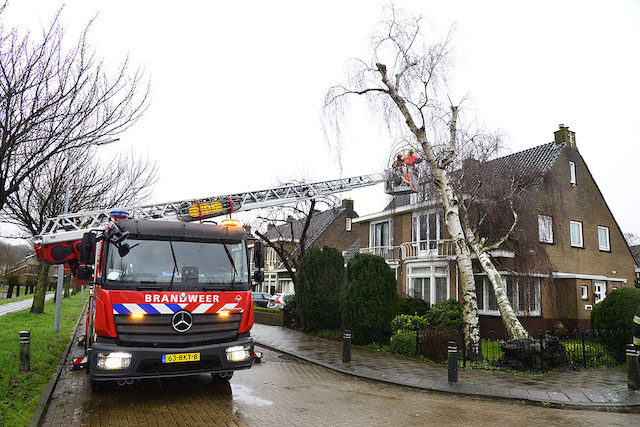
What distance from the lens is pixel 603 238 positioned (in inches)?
848

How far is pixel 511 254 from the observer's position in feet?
55.1

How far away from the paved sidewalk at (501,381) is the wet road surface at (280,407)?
1.16ft

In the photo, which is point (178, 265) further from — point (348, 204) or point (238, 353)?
point (348, 204)

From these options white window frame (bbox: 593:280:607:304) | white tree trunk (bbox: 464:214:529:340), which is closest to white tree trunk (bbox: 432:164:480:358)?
white tree trunk (bbox: 464:214:529:340)

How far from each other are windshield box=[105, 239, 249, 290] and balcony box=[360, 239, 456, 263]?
40.4 ft

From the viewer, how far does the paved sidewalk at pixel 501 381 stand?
26.9 ft

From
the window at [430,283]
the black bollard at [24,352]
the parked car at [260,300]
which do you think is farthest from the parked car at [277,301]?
the black bollard at [24,352]

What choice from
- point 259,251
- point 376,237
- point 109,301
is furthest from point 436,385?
point 376,237

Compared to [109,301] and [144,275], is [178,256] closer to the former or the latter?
[144,275]

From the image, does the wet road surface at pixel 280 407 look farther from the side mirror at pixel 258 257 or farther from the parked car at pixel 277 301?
the parked car at pixel 277 301

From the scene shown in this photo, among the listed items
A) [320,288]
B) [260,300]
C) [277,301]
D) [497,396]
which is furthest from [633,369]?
[260,300]

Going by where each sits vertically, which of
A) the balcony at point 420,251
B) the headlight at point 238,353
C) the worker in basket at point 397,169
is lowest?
the headlight at point 238,353

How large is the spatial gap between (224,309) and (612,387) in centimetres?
825

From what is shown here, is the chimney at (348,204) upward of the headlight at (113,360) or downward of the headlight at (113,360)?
upward
